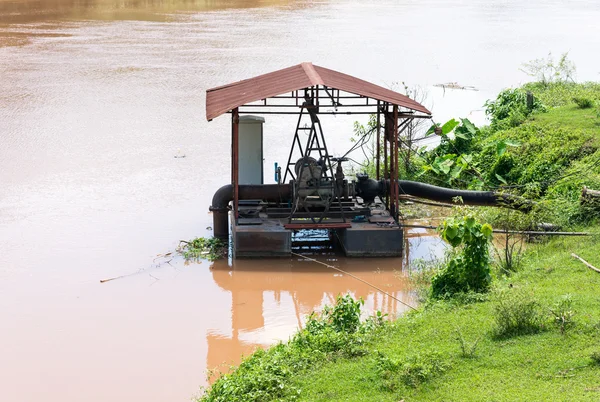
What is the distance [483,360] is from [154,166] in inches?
488

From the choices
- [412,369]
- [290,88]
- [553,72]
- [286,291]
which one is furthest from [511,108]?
[412,369]

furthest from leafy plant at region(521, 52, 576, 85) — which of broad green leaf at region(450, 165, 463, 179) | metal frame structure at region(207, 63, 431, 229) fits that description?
metal frame structure at region(207, 63, 431, 229)

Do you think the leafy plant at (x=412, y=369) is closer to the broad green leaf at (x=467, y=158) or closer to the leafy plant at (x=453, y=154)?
the leafy plant at (x=453, y=154)

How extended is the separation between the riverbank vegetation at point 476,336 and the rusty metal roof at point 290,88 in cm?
248

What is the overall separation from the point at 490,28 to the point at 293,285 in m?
30.9

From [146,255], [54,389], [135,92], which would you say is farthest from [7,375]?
[135,92]

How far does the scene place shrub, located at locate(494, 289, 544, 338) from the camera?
28.9ft

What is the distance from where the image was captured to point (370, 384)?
8.12m

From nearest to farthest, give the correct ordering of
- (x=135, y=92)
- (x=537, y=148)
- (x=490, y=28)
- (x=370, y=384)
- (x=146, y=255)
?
(x=370, y=384) < (x=146, y=255) < (x=537, y=148) < (x=135, y=92) < (x=490, y=28)

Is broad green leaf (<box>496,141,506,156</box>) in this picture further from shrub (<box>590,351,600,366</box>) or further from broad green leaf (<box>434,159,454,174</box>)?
shrub (<box>590,351,600,366</box>)

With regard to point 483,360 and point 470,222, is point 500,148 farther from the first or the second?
point 483,360

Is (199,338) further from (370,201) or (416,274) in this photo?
(370,201)

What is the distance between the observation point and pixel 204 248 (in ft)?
46.1

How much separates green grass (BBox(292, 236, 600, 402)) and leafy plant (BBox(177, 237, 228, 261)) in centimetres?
448
